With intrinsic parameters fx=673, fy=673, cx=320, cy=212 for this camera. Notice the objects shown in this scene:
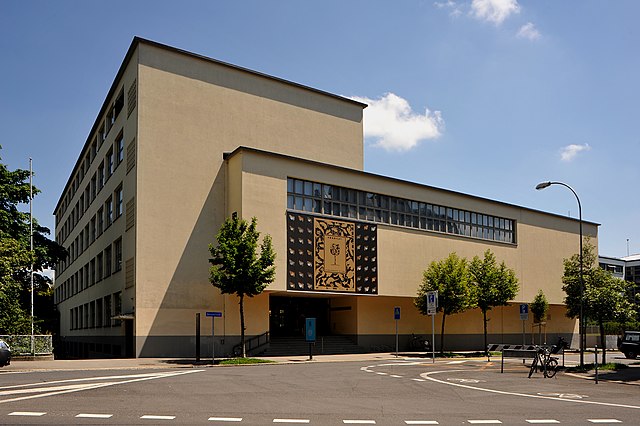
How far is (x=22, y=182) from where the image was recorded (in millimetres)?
45812

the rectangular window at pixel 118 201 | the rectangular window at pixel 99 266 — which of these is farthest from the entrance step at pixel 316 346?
the rectangular window at pixel 99 266

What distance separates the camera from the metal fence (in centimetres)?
3158

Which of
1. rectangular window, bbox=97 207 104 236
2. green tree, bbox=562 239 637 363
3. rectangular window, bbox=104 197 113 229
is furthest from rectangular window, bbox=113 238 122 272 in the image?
green tree, bbox=562 239 637 363

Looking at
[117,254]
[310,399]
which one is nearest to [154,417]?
[310,399]

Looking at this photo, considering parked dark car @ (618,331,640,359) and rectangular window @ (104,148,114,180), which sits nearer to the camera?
parked dark car @ (618,331,640,359)

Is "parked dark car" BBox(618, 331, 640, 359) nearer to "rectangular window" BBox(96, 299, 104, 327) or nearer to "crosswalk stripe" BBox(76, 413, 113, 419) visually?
"rectangular window" BBox(96, 299, 104, 327)

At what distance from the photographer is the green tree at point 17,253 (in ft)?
103

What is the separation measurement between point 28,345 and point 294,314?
17.5 meters

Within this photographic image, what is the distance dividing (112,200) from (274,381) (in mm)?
28707

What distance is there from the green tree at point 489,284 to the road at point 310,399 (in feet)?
63.5

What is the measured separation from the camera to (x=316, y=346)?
4141 centimetres

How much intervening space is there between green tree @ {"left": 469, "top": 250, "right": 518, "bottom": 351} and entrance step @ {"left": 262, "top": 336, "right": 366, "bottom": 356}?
832 cm

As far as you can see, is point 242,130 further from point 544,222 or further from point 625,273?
point 625,273

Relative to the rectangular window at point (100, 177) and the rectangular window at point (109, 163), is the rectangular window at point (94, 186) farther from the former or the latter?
the rectangular window at point (109, 163)
